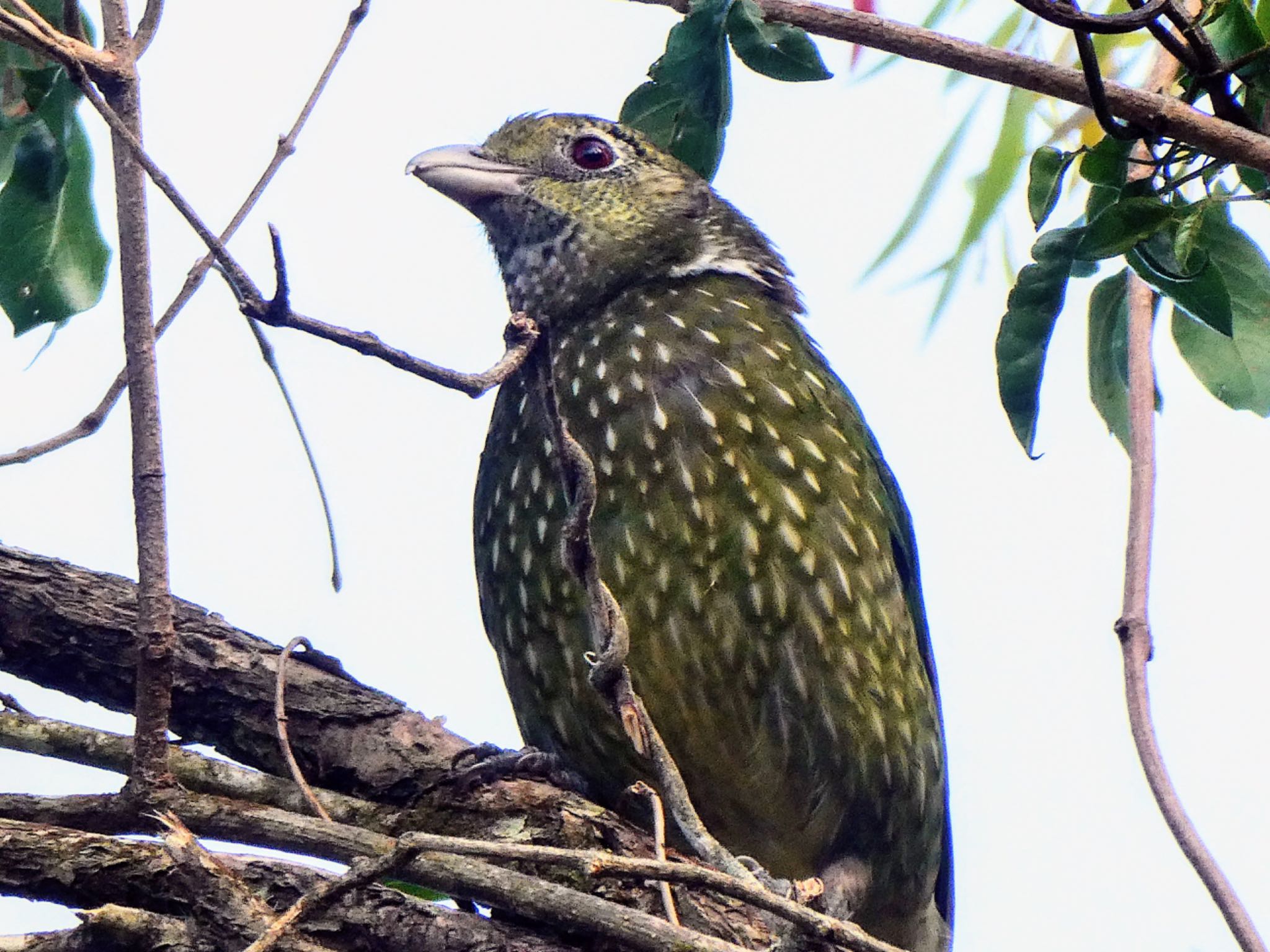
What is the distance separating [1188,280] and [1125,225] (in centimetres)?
11

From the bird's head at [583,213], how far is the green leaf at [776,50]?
94cm

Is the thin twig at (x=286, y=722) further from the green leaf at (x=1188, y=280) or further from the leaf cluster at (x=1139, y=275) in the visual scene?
the green leaf at (x=1188, y=280)

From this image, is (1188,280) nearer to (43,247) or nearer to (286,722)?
(286,722)

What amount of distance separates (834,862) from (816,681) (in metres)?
0.39

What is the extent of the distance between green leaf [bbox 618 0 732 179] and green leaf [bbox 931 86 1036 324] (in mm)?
1141

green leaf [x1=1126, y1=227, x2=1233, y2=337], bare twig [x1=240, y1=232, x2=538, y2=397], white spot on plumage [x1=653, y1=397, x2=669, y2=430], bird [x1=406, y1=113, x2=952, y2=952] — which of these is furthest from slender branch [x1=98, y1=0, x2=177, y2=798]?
green leaf [x1=1126, y1=227, x2=1233, y2=337]

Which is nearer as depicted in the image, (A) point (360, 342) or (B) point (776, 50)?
(A) point (360, 342)

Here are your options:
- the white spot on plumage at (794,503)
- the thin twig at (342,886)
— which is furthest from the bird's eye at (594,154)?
the thin twig at (342,886)

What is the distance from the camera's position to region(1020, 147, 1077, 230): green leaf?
204cm

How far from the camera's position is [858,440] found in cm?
307

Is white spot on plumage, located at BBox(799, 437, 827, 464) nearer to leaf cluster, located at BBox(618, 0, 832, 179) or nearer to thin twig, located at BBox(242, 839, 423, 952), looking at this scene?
leaf cluster, located at BBox(618, 0, 832, 179)

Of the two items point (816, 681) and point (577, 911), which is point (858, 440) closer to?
point (816, 681)

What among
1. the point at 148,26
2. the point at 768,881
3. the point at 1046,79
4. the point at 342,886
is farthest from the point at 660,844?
the point at 148,26

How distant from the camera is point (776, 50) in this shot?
2.31 meters
